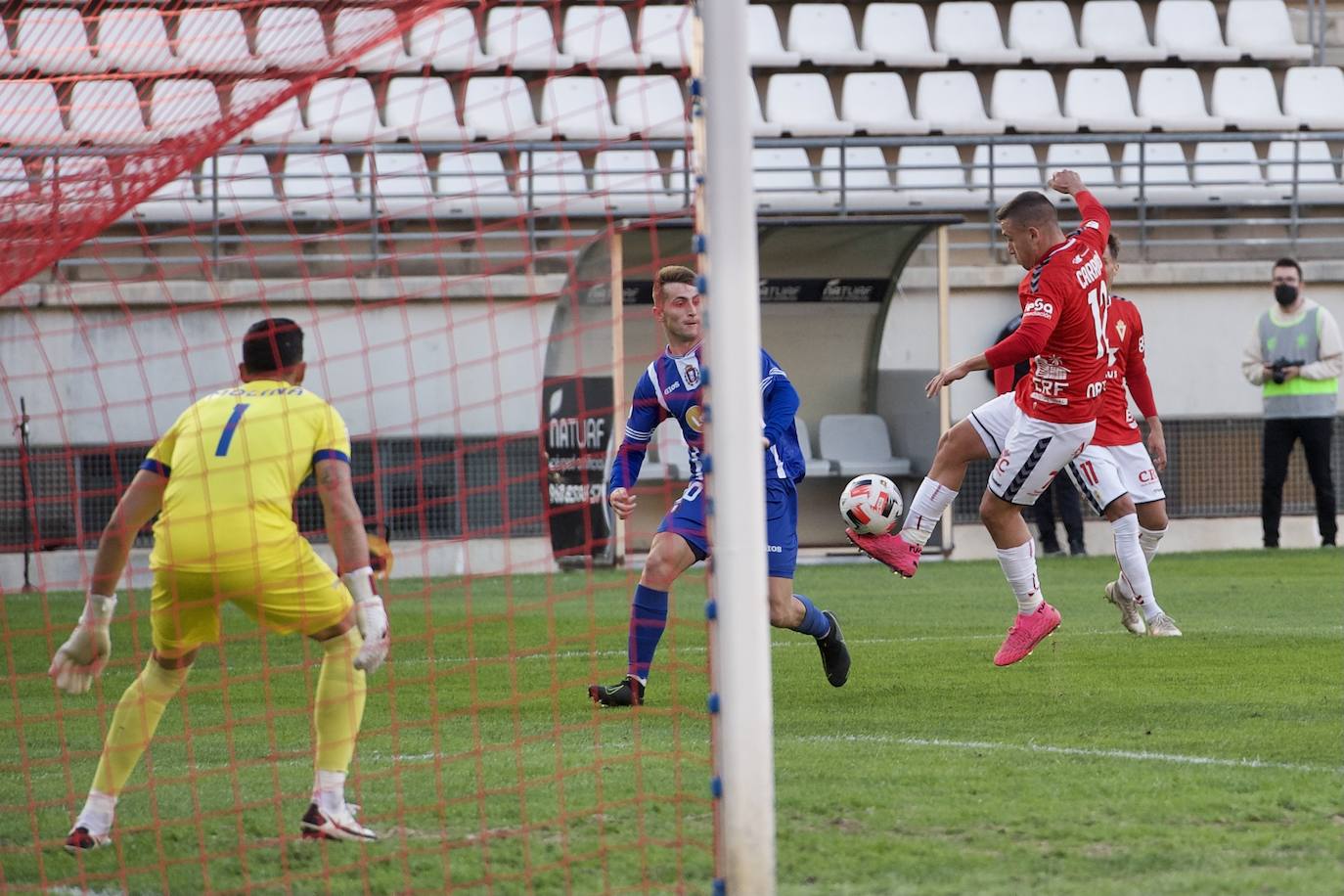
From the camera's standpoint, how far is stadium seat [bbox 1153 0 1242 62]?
68.4ft

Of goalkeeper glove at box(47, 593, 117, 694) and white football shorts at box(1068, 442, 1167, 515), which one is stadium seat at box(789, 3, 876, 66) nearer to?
white football shorts at box(1068, 442, 1167, 515)

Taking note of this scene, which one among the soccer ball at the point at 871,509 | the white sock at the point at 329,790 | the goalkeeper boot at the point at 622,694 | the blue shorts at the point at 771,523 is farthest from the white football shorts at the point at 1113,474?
the white sock at the point at 329,790

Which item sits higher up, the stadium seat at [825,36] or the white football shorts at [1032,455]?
the stadium seat at [825,36]

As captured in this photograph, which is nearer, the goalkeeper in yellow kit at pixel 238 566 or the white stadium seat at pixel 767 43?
the goalkeeper in yellow kit at pixel 238 566

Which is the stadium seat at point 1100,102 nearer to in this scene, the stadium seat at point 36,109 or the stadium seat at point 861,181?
the stadium seat at point 861,181

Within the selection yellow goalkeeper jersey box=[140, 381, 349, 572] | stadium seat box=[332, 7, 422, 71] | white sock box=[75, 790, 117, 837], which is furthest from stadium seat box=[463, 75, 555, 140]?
white sock box=[75, 790, 117, 837]

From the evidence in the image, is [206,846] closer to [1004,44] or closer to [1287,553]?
[1287,553]

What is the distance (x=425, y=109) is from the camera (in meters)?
19.0

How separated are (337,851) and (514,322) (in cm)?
1171

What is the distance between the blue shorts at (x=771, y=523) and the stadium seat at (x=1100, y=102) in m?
13.6

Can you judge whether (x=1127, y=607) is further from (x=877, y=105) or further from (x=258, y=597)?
(x=877, y=105)

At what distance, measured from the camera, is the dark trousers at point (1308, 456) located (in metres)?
14.5

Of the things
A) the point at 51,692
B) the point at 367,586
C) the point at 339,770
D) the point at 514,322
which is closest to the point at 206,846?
the point at 339,770

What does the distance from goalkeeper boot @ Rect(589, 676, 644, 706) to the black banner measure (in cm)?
787
